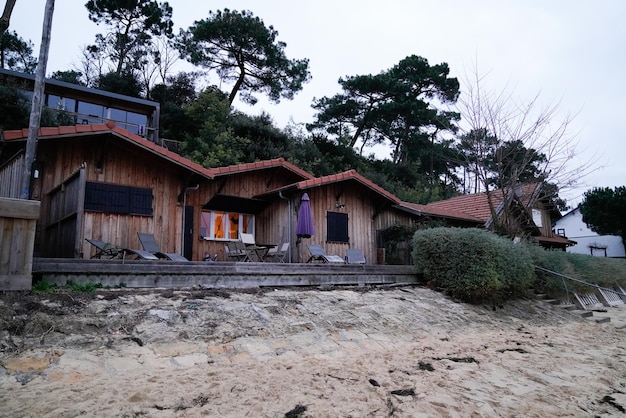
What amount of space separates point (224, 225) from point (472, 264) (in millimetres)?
6879

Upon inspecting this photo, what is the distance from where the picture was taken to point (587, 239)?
121 feet

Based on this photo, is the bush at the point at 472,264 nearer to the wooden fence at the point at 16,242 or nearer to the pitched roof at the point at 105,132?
the pitched roof at the point at 105,132

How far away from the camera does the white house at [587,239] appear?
111 ft

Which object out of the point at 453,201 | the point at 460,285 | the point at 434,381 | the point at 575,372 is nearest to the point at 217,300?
the point at 434,381

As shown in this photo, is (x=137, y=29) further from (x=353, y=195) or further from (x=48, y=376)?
(x=48, y=376)

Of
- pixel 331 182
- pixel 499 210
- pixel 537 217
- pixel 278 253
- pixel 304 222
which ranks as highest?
pixel 331 182

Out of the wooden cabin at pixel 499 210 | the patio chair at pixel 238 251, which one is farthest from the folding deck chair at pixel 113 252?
the wooden cabin at pixel 499 210

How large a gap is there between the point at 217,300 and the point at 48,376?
2664 mm

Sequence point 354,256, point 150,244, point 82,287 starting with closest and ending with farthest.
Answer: point 82,287 → point 150,244 → point 354,256

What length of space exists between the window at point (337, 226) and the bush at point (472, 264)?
3.08 meters

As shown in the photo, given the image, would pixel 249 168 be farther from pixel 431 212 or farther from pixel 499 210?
pixel 499 210

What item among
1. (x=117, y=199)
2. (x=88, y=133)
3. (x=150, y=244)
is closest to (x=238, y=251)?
(x=150, y=244)

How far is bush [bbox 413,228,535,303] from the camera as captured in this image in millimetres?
9219

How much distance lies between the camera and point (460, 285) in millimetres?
9250
